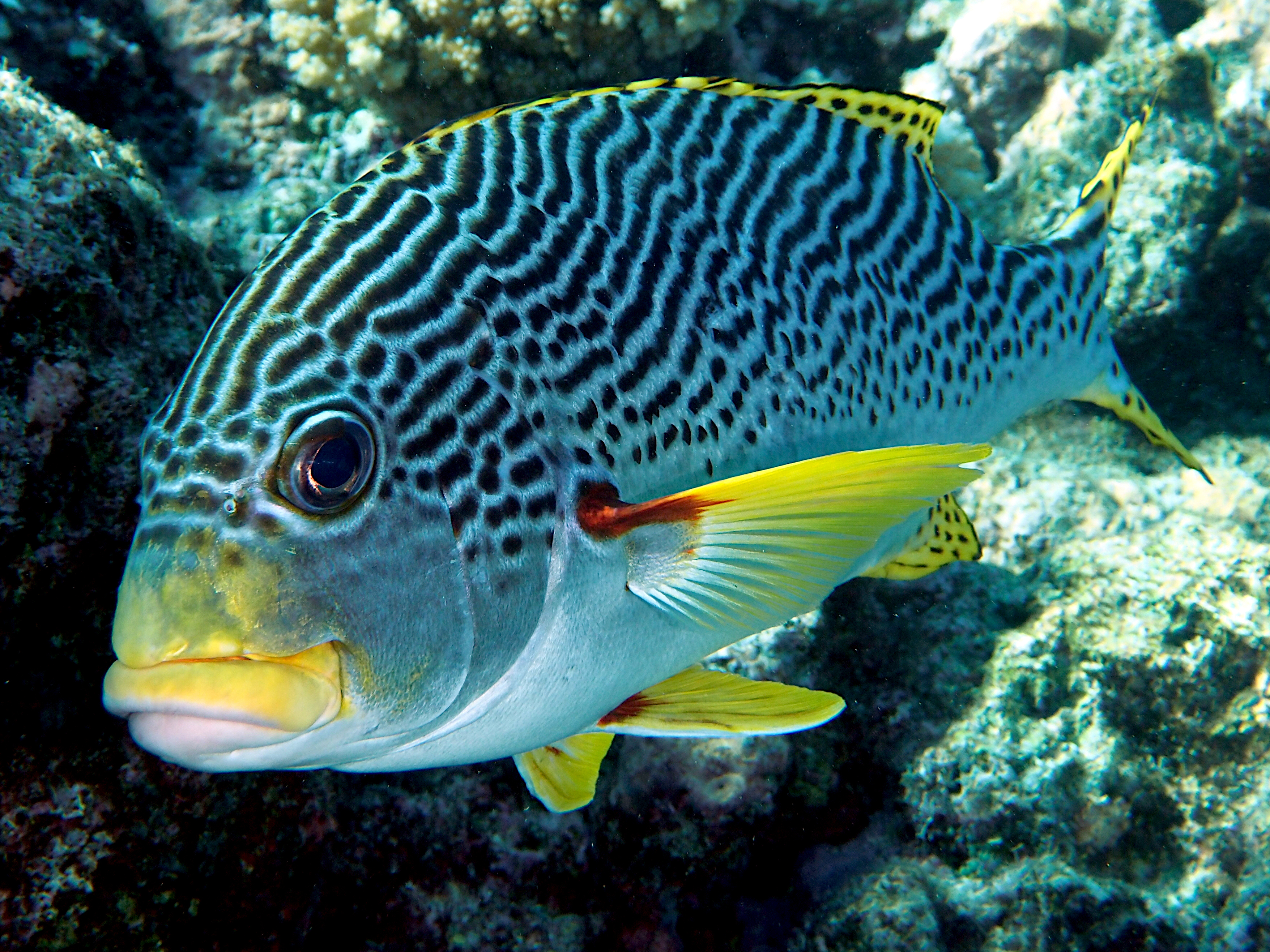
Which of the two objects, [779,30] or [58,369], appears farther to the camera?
[779,30]

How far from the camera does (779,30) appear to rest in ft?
18.2

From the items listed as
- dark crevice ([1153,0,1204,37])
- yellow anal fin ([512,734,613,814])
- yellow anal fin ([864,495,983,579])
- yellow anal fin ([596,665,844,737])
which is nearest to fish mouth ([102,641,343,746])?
yellow anal fin ([596,665,844,737])

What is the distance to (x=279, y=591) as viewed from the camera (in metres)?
1.28

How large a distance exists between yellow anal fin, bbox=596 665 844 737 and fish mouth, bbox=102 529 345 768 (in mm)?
939

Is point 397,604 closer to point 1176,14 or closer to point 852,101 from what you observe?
point 852,101

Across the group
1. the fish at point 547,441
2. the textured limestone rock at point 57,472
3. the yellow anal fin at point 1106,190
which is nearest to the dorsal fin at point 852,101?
the fish at point 547,441

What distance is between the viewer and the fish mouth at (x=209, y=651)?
48.4 inches

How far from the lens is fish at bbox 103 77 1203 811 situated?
1.31 meters

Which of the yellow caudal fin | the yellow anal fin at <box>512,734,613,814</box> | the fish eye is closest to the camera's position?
the fish eye

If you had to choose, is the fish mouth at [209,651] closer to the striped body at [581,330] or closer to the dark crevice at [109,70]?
the striped body at [581,330]

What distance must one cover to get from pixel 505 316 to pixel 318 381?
0.44 meters

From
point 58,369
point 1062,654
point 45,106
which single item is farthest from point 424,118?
point 1062,654

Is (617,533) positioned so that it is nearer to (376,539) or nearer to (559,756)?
(376,539)

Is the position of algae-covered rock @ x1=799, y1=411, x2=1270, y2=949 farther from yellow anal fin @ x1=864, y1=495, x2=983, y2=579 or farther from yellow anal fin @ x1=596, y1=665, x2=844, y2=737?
yellow anal fin @ x1=596, y1=665, x2=844, y2=737
